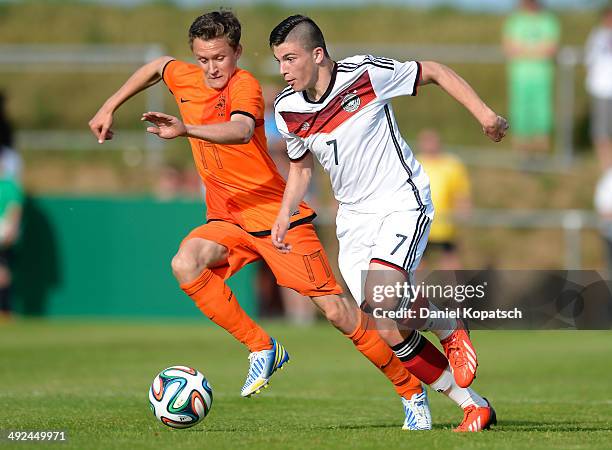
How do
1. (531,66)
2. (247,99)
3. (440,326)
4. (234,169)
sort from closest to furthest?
1. (440,326)
2. (247,99)
3. (234,169)
4. (531,66)

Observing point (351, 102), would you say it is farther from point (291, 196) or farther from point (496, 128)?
point (496, 128)

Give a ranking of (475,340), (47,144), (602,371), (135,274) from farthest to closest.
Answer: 1. (47,144)
2. (135,274)
3. (475,340)
4. (602,371)

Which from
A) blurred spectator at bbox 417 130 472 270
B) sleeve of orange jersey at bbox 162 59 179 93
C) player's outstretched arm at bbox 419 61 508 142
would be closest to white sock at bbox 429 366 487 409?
player's outstretched arm at bbox 419 61 508 142

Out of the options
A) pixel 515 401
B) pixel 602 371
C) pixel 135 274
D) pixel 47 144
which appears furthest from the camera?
pixel 47 144

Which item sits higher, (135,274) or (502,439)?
(502,439)

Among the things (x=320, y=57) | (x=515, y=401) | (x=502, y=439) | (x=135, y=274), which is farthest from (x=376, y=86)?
(x=135, y=274)

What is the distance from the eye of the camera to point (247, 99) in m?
8.71

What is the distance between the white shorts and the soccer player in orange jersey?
0.34 m

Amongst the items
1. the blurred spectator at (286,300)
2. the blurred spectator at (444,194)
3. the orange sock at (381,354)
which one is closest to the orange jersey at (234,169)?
the orange sock at (381,354)

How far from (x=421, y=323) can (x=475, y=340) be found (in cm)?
923

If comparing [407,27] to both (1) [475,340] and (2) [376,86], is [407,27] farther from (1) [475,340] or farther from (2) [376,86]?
(2) [376,86]

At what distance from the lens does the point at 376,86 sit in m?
8.43

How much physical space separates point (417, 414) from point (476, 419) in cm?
41

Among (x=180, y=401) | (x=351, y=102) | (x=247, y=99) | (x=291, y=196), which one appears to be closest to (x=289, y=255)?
(x=291, y=196)
